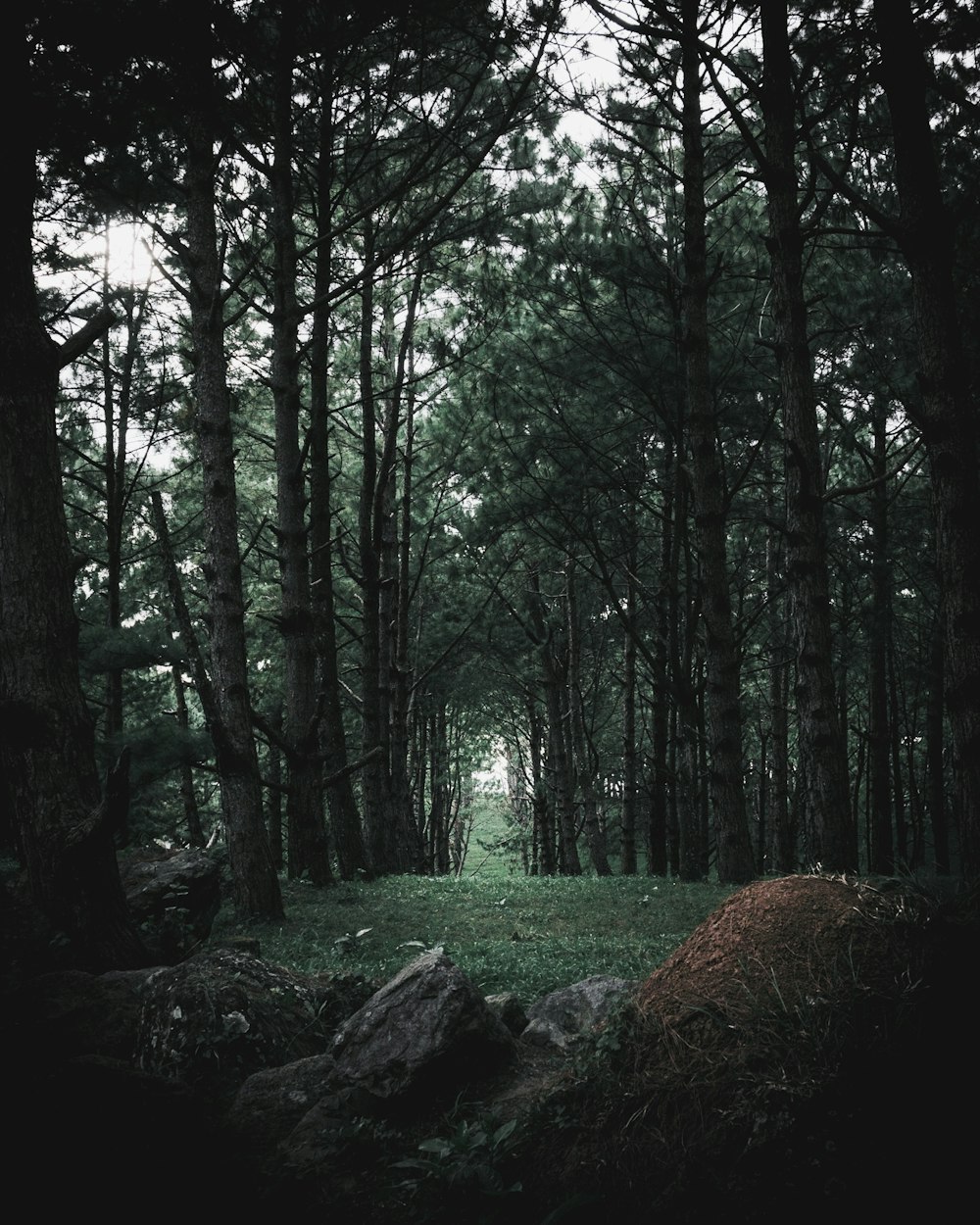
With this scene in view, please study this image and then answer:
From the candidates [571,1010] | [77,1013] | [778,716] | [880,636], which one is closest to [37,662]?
[77,1013]

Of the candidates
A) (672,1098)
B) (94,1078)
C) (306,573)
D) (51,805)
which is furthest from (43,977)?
(306,573)

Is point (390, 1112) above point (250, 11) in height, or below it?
below

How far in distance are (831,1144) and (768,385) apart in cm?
1079

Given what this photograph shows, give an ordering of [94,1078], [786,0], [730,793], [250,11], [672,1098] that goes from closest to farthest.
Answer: [672,1098] → [94,1078] → [250,11] → [786,0] → [730,793]

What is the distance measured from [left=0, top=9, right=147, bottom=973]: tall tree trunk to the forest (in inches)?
0.8

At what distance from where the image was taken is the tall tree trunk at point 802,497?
713 centimetres

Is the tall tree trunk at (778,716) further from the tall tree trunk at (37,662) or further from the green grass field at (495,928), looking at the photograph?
the tall tree trunk at (37,662)

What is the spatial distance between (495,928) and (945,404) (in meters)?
6.15

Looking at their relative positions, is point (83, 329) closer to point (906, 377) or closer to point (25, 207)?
point (25, 207)

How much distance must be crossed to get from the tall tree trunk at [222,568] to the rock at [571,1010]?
14.6 ft

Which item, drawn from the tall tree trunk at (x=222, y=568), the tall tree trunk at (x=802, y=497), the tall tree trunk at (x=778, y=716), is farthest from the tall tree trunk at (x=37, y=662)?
the tall tree trunk at (x=778, y=716)

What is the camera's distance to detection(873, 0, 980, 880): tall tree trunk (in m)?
5.75

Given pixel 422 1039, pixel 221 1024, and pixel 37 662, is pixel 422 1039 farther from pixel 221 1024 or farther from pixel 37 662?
pixel 37 662

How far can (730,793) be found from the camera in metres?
9.66
